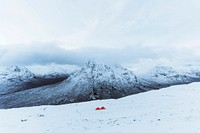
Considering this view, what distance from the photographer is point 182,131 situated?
467 inches

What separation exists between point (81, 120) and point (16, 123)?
23.2ft

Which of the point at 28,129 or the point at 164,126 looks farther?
the point at 28,129

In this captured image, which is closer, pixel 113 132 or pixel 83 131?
pixel 113 132

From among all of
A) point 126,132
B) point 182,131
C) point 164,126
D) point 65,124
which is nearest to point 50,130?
point 65,124

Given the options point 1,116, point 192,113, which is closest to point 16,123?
point 1,116

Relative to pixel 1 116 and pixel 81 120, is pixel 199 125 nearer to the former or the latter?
pixel 81 120

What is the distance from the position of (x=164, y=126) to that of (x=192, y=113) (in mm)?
5008

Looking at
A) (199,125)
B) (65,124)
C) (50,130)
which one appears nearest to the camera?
(199,125)

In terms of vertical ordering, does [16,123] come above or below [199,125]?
below

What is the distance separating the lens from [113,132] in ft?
44.1

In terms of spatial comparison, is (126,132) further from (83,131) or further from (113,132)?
(83,131)

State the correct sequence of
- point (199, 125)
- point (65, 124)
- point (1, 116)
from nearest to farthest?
point (199, 125)
point (65, 124)
point (1, 116)

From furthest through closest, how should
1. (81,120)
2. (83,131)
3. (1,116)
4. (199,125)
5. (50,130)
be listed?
(1,116), (81,120), (50,130), (83,131), (199,125)

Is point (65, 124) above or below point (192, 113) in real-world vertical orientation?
below
